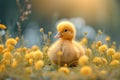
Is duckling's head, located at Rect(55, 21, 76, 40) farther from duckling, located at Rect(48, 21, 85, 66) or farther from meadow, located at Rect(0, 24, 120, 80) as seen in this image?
meadow, located at Rect(0, 24, 120, 80)

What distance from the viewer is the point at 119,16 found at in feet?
33.6

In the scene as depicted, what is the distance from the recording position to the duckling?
3.38 meters

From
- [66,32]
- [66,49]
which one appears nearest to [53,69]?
[66,49]

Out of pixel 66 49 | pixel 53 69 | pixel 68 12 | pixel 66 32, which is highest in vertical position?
pixel 68 12

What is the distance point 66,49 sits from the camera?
3383 millimetres

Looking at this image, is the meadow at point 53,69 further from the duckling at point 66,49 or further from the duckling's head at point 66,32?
the duckling's head at point 66,32

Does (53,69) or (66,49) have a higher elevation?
(66,49)

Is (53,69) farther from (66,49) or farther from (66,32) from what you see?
(66,32)

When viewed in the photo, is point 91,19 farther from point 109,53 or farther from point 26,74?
point 26,74

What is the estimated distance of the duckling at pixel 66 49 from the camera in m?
3.38

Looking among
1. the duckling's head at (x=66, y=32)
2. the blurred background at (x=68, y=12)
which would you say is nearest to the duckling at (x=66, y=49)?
the duckling's head at (x=66, y=32)

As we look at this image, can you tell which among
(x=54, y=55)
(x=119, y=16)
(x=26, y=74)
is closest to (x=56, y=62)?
(x=54, y=55)

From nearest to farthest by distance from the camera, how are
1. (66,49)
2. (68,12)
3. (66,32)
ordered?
(66,49), (66,32), (68,12)

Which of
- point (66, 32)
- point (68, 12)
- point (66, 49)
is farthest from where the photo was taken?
point (68, 12)
